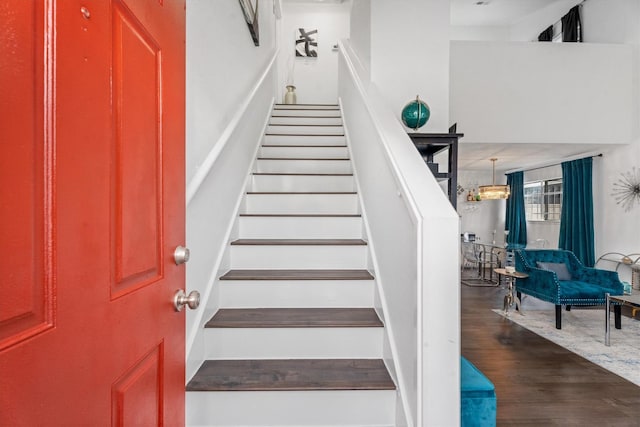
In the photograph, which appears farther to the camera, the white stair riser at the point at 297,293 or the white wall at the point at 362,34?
the white wall at the point at 362,34

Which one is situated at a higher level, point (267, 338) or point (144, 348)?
point (144, 348)

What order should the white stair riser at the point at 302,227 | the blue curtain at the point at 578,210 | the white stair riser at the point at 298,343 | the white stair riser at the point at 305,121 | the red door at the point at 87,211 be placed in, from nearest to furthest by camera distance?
1. the red door at the point at 87,211
2. the white stair riser at the point at 298,343
3. the white stair riser at the point at 302,227
4. the white stair riser at the point at 305,121
5. the blue curtain at the point at 578,210

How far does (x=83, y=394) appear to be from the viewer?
1.90 ft

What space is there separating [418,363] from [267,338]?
76 cm

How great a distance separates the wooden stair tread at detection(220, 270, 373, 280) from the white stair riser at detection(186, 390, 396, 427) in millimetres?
597

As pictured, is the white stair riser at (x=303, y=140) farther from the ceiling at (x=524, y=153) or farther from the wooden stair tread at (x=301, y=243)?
the ceiling at (x=524, y=153)

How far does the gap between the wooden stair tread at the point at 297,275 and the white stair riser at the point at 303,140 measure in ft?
A: 5.91

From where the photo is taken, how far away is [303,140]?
134 inches

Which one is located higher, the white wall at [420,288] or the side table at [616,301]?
the white wall at [420,288]

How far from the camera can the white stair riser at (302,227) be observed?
7.39 ft

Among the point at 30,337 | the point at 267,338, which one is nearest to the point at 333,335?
the point at 267,338

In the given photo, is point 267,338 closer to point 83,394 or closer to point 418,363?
point 418,363

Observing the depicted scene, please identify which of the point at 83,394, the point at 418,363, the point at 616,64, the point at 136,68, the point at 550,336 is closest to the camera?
the point at 83,394

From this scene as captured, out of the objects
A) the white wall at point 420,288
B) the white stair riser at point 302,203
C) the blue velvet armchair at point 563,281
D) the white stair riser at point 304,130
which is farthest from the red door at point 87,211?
the blue velvet armchair at point 563,281
